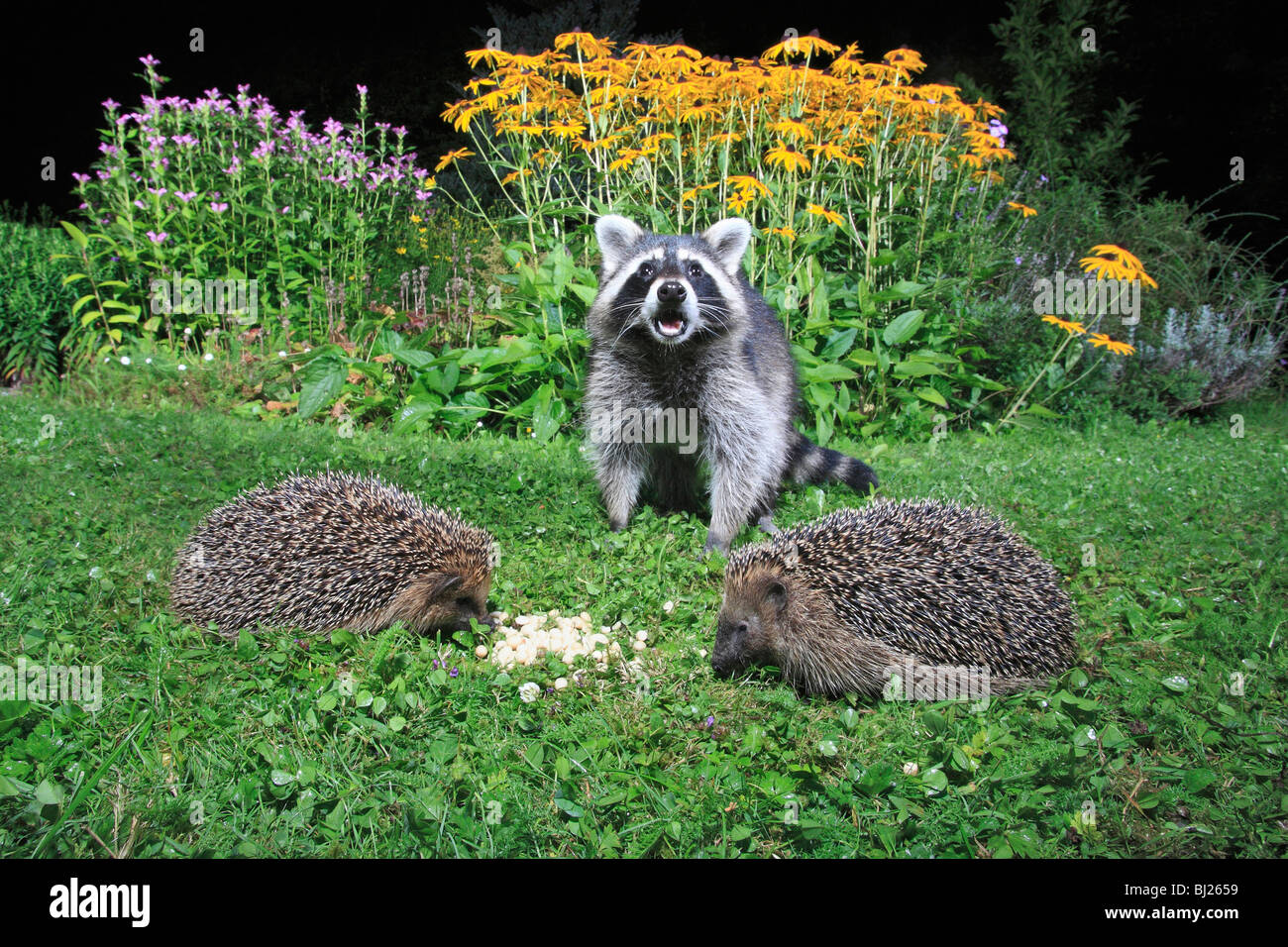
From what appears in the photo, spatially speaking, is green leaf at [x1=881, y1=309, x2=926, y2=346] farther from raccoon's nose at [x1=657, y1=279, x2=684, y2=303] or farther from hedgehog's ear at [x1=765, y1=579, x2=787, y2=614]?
hedgehog's ear at [x1=765, y1=579, x2=787, y2=614]

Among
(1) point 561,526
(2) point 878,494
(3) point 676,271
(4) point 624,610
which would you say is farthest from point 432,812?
(2) point 878,494

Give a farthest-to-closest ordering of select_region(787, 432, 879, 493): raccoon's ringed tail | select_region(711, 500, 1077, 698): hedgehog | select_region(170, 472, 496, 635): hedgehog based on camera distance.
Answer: select_region(787, 432, 879, 493): raccoon's ringed tail → select_region(170, 472, 496, 635): hedgehog → select_region(711, 500, 1077, 698): hedgehog

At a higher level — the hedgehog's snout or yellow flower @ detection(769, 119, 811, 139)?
yellow flower @ detection(769, 119, 811, 139)

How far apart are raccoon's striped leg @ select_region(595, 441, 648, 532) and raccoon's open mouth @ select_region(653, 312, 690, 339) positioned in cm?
84

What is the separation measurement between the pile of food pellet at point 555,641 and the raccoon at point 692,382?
128 cm

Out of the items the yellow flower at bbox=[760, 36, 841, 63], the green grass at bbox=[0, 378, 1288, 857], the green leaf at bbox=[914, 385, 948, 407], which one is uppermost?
the yellow flower at bbox=[760, 36, 841, 63]

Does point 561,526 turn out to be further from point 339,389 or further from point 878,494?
point 339,389

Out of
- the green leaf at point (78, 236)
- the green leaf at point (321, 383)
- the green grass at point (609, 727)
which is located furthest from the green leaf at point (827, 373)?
the green leaf at point (78, 236)

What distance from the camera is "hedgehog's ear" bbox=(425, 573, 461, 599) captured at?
3953 millimetres

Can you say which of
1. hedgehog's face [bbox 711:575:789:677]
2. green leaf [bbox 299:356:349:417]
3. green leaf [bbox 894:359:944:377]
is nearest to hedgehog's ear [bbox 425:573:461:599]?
hedgehog's face [bbox 711:575:789:677]
